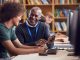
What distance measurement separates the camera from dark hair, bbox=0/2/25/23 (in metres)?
3.12

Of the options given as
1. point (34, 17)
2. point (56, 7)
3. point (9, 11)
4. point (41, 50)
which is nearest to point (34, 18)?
point (34, 17)

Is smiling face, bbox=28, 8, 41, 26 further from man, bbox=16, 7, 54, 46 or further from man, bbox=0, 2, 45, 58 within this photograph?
man, bbox=0, 2, 45, 58

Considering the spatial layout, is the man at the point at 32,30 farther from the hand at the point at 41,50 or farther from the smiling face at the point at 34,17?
the hand at the point at 41,50

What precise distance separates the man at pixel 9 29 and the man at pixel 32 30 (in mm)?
554

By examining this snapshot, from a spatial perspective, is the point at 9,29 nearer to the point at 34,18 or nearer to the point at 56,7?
the point at 34,18

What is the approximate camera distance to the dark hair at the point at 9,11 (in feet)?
10.2

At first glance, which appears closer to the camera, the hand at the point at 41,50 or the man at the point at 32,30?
the hand at the point at 41,50

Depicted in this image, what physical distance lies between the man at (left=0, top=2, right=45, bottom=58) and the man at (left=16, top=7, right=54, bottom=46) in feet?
1.82

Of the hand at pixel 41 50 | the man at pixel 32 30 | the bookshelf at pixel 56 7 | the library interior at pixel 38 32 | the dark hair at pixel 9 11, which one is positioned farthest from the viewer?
the bookshelf at pixel 56 7

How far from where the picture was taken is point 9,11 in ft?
10.4

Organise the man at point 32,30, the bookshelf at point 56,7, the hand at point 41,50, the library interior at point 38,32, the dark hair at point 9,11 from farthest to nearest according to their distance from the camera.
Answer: the bookshelf at point 56,7 → the man at point 32,30 → the dark hair at point 9,11 → the hand at point 41,50 → the library interior at point 38,32

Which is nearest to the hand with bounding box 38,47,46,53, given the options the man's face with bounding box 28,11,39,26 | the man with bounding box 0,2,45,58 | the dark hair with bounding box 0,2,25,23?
the man with bounding box 0,2,45,58

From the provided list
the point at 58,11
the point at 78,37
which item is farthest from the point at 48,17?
the point at 78,37

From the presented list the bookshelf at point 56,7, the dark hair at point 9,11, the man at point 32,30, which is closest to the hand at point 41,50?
the dark hair at point 9,11
